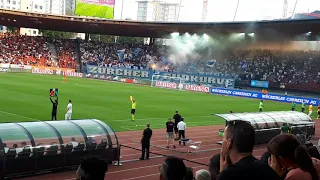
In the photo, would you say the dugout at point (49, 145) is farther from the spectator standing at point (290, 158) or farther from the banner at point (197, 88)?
the banner at point (197, 88)

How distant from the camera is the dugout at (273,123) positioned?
73.4ft

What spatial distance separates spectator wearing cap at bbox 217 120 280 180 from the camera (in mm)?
3261

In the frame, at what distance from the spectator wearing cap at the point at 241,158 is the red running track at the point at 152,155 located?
10.5m

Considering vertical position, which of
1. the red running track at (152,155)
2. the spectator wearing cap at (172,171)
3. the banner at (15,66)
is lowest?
the red running track at (152,155)

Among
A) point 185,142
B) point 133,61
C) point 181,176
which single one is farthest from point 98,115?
point 133,61

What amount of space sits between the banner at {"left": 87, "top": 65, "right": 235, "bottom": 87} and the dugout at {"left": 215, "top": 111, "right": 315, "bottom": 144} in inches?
1571

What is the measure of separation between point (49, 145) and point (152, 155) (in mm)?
5304

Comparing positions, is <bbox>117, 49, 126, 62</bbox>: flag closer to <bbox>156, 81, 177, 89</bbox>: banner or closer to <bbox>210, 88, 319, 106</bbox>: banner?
<bbox>156, 81, 177, 89</bbox>: banner

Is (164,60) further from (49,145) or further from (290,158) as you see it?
(290,158)

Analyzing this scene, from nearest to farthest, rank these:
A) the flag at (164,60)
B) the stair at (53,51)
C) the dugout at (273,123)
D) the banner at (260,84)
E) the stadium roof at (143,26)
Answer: the dugout at (273,123), the stadium roof at (143,26), the banner at (260,84), the flag at (164,60), the stair at (53,51)

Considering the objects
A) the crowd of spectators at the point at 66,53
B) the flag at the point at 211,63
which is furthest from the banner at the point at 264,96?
the crowd of spectators at the point at 66,53

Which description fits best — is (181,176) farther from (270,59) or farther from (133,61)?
(133,61)

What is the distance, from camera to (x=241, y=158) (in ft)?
11.5

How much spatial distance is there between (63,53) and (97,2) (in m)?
20.8
